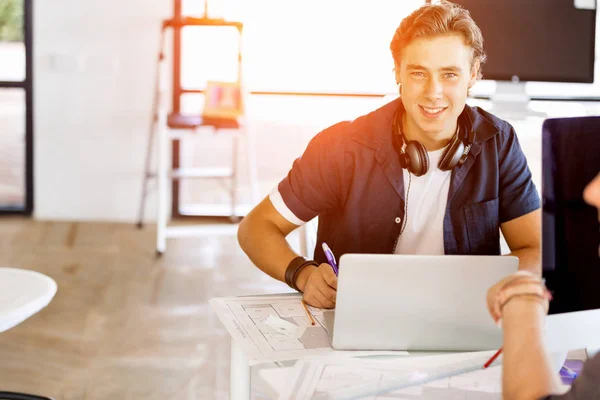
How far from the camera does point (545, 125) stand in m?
1.11

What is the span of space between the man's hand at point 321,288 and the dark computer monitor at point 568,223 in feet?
1.49

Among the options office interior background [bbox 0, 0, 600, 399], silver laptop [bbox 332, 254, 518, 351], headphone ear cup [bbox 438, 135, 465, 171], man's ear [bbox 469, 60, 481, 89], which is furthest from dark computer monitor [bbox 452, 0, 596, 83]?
silver laptop [bbox 332, 254, 518, 351]

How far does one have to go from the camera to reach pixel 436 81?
177 cm

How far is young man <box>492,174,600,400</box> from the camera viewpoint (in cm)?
84

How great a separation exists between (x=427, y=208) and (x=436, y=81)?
279mm

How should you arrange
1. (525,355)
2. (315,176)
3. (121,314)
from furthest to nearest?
(121,314) → (315,176) → (525,355)

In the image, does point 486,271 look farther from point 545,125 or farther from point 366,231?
point 366,231

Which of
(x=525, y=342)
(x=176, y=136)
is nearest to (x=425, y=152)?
(x=525, y=342)

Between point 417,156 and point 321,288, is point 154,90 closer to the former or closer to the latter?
point 417,156

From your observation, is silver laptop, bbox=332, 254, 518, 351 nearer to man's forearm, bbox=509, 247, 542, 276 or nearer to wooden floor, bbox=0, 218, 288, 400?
man's forearm, bbox=509, 247, 542, 276

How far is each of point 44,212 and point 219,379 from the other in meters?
2.92

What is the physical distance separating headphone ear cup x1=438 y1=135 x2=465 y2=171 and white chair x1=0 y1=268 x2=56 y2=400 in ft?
2.93

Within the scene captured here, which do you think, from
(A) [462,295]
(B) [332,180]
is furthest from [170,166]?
(A) [462,295]

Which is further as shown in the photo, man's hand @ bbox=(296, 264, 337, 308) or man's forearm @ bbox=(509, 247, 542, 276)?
man's forearm @ bbox=(509, 247, 542, 276)
